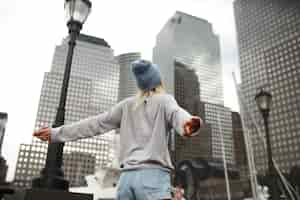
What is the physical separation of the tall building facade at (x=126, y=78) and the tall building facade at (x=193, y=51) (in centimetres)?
2352

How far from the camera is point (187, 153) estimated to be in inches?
3351

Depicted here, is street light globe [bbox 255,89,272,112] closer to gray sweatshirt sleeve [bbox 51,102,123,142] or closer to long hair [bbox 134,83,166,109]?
long hair [bbox 134,83,166,109]

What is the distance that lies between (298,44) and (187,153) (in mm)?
54908

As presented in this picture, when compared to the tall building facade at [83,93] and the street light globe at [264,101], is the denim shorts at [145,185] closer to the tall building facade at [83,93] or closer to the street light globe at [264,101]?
the street light globe at [264,101]

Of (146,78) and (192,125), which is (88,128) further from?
(192,125)

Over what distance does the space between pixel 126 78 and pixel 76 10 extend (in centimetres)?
13734

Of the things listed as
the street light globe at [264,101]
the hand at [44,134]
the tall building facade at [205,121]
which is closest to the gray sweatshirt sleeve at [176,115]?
the hand at [44,134]

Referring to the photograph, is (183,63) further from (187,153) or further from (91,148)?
(91,148)

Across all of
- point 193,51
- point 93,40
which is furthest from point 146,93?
point 93,40

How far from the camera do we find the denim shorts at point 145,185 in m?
1.70

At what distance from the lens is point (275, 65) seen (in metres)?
97.6

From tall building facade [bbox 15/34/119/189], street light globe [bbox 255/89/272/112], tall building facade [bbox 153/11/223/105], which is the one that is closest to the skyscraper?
tall building facade [bbox 153/11/223/105]

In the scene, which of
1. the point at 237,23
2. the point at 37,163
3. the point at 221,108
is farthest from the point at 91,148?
the point at 237,23

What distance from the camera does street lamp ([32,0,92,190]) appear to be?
4.22m
